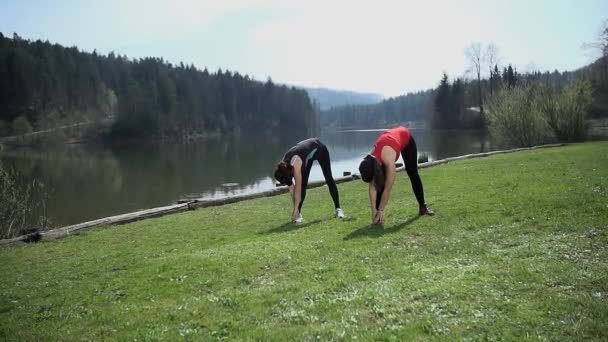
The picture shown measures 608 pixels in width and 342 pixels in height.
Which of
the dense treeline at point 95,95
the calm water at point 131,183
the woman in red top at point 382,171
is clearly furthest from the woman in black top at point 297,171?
the dense treeline at point 95,95

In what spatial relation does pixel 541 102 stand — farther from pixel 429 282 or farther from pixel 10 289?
pixel 10 289

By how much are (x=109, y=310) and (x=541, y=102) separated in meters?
46.2

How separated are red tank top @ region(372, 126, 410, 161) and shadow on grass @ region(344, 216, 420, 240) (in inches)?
77.9

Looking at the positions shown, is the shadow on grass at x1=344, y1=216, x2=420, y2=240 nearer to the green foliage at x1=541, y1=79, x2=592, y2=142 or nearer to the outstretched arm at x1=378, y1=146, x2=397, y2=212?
the outstretched arm at x1=378, y1=146, x2=397, y2=212

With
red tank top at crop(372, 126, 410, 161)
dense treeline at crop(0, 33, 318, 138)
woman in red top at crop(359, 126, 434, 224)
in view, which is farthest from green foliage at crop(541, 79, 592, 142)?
dense treeline at crop(0, 33, 318, 138)

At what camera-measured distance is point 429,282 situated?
7.13 m

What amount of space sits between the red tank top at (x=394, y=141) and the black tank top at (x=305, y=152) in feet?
9.22

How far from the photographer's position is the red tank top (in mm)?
12492

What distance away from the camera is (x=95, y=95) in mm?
148500

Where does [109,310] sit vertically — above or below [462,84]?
below

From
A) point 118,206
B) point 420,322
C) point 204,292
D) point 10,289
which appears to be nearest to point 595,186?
point 420,322

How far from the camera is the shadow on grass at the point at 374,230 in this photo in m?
11.0

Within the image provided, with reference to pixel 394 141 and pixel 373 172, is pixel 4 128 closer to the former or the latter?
pixel 373 172

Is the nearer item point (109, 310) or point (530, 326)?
point (530, 326)
